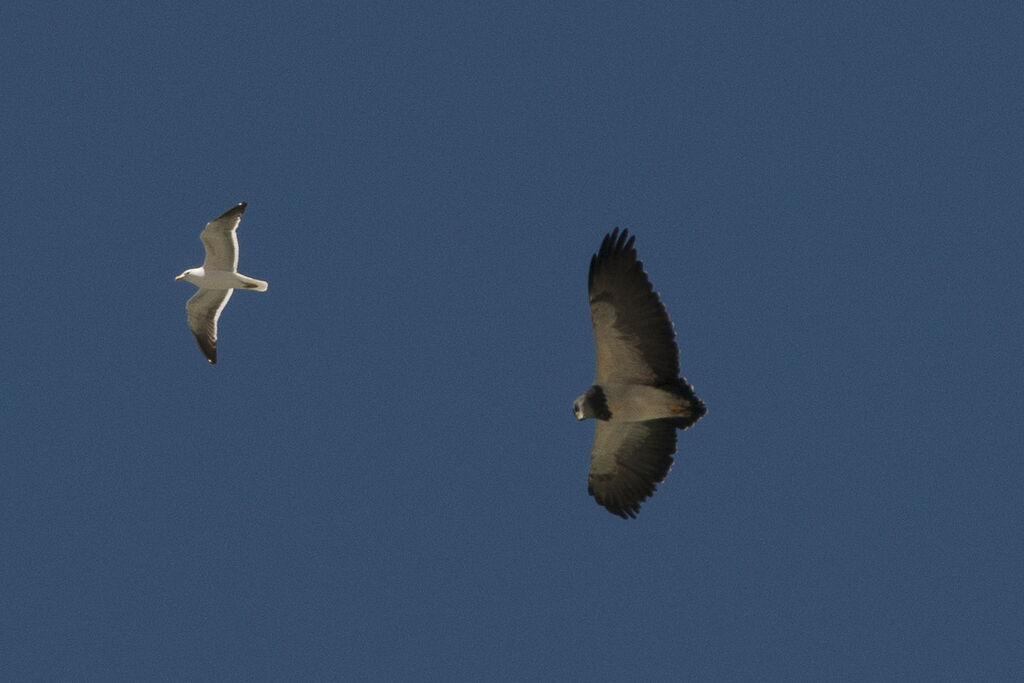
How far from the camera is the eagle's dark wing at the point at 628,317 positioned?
1498 centimetres

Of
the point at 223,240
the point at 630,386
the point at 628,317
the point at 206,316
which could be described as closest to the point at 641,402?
the point at 630,386

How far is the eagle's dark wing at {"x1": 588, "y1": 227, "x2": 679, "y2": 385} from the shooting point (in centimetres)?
1498

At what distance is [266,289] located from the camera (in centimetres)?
2239

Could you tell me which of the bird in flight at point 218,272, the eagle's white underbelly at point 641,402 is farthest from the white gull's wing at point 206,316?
the eagle's white underbelly at point 641,402


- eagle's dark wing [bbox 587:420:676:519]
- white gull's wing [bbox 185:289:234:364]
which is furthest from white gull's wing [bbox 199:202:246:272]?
eagle's dark wing [bbox 587:420:676:519]

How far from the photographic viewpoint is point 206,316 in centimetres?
2352

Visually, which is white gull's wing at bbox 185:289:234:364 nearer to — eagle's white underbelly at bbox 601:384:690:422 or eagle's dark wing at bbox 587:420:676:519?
eagle's dark wing at bbox 587:420:676:519

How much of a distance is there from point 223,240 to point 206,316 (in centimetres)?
218

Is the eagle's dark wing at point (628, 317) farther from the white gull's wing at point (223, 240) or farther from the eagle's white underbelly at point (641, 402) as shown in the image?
the white gull's wing at point (223, 240)

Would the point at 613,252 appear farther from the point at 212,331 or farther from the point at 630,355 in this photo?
the point at 212,331

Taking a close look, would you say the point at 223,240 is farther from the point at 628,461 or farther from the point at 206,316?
the point at 628,461

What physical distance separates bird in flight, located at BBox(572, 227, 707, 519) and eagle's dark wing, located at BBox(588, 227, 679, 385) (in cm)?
1

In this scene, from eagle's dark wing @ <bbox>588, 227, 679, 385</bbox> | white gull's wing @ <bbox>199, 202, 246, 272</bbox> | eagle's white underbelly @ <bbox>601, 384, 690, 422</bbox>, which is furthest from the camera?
white gull's wing @ <bbox>199, 202, 246, 272</bbox>

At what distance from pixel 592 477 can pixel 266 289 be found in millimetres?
8157
